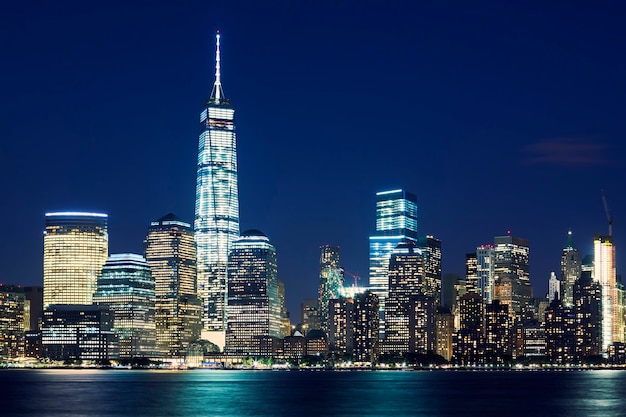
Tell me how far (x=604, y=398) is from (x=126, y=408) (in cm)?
7464

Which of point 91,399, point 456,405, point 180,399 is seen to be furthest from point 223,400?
point 456,405

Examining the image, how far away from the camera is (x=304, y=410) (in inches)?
6658

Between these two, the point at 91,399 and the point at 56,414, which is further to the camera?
the point at 91,399

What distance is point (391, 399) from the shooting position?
7589 inches

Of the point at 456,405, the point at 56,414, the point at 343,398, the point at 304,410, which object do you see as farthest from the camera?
the point at 343,398

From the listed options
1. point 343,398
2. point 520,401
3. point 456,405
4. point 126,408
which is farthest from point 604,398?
point 126,408

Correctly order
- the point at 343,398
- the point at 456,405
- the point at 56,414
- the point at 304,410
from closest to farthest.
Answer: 1. the point at 56,414
2. the point at 304,410
3. the point at 456,405
4. the point at 343,398

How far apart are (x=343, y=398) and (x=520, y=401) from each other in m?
26.8

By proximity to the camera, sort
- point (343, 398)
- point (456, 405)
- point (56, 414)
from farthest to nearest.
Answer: point (343, 398)
point (456, 405)
point (56, 414)

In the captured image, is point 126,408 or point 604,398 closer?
point 126,408

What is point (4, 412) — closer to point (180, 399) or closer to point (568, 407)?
point (180, 399)

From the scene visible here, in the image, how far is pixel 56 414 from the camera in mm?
158500

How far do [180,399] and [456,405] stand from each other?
40.4 metres

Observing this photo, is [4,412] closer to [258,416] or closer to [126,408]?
[126,408]
